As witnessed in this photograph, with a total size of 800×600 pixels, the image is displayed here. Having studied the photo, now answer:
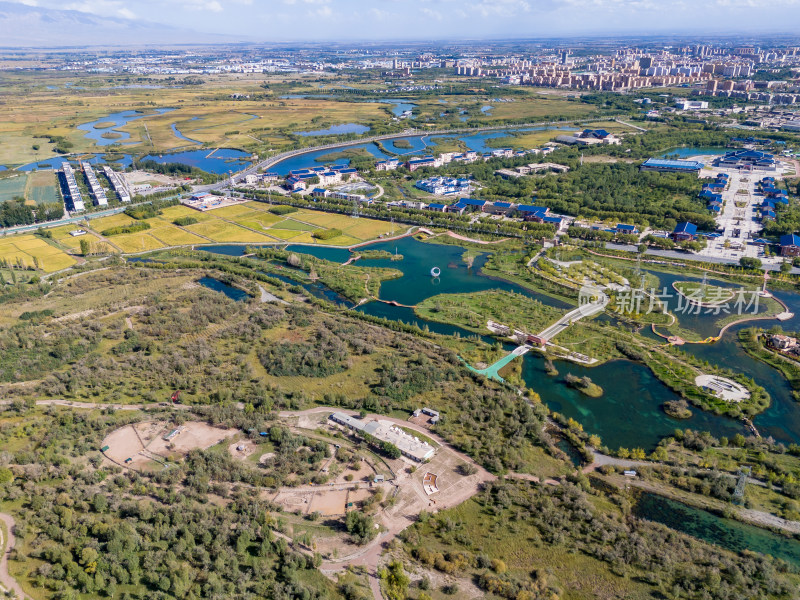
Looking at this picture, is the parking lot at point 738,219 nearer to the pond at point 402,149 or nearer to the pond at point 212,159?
the pond at point 402,149

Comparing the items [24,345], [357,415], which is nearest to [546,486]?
[357,415]

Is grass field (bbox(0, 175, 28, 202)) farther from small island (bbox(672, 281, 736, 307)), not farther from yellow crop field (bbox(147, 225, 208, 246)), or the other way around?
small island (bbox(672, 281, 736, 307))

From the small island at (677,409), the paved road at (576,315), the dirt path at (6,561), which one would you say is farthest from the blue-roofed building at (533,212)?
the dirt path at (6,561)

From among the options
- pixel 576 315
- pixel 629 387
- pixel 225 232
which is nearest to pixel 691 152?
pixel 576 315

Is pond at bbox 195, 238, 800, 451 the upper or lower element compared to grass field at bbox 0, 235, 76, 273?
lower

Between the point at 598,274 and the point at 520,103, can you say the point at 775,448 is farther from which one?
the point at 520,103

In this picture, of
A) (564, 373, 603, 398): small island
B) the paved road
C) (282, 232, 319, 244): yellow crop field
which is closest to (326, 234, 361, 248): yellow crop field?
(282, 232, 319, 244): yellow crop field

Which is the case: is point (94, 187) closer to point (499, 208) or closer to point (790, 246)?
point (499, 208)
